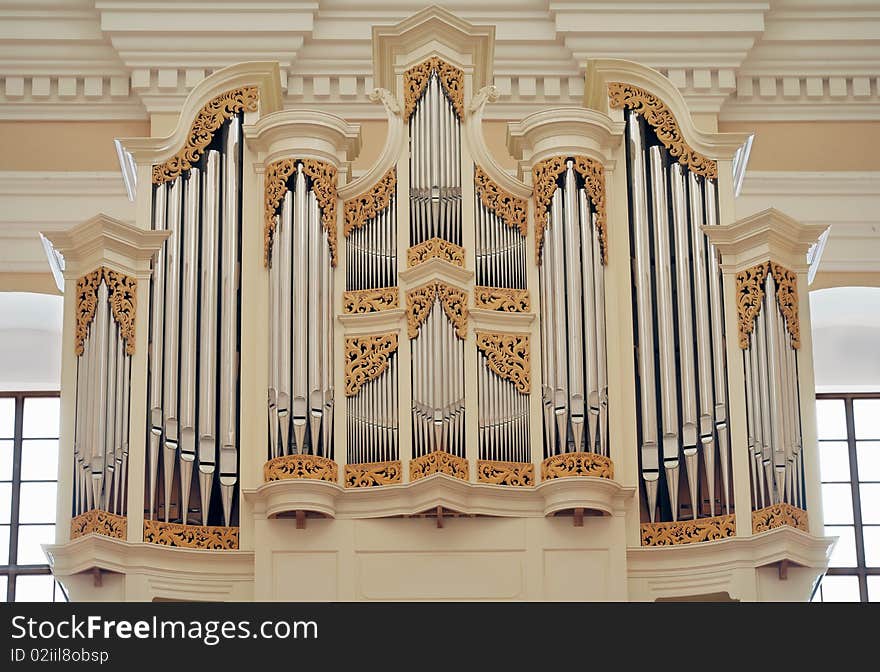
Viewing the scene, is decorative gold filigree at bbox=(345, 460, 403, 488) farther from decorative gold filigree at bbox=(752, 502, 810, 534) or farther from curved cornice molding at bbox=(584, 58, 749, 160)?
curved cornice molding at bbox=(584, 58, 749, 160)

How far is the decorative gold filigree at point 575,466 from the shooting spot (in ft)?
34.0

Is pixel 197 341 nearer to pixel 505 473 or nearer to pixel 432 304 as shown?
pixel 432 304

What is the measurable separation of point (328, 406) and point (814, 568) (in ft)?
8.34

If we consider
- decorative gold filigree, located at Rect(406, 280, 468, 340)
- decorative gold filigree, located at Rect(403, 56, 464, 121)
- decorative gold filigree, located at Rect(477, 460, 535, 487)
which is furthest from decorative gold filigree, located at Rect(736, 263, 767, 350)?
decorative gold filigree, located at Rect(403, 56, 464, 121)

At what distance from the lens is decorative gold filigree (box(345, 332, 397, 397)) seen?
10641mm

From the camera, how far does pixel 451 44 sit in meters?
11.4

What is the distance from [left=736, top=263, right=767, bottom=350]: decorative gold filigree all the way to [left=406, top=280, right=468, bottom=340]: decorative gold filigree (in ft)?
4.69

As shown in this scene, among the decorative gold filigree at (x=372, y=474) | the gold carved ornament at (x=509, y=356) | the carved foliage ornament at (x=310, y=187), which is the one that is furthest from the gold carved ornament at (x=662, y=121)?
the decorative gold filigree at (x=372, y=474)

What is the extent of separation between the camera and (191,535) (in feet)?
34.0

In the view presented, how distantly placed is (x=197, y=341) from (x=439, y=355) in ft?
4.17

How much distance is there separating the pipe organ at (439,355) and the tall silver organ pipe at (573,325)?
0.01 metres

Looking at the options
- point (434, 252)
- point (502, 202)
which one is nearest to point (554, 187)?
point (502, 202)

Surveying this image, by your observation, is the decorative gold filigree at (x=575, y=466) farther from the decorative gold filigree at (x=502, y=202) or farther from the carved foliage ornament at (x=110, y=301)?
the carved foliage ornament at (x=110, y=301)
